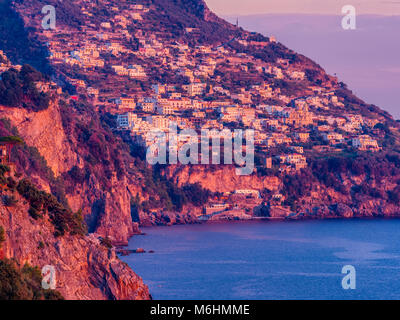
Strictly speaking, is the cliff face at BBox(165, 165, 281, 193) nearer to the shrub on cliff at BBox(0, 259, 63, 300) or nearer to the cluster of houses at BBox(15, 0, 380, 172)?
the cluster of houses at BBox(15, 0, 380, 172)

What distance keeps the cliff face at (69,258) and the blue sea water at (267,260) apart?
5684 millimetres

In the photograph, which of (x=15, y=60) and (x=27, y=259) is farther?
(x=15, y=60)

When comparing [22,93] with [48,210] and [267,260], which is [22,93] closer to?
[267,260]

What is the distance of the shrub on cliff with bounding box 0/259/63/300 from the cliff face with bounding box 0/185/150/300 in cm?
101

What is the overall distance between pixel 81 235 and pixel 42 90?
2954 cm

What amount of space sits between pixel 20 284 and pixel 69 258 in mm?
6803

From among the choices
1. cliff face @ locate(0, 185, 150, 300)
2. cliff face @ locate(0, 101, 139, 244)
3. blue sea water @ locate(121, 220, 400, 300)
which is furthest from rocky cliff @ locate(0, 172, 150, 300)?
cliff face @ locate(0, 101, 139, 244)

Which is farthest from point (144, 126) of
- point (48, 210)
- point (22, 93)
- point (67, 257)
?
point (67, 257)

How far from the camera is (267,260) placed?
5269 cm

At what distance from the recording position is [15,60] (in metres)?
89.9

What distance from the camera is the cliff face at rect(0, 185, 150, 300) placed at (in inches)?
1117

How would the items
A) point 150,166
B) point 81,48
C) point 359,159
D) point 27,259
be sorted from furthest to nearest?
1. point 81,48
2. point 359,159
3. point 150,166
4. point 27,259
